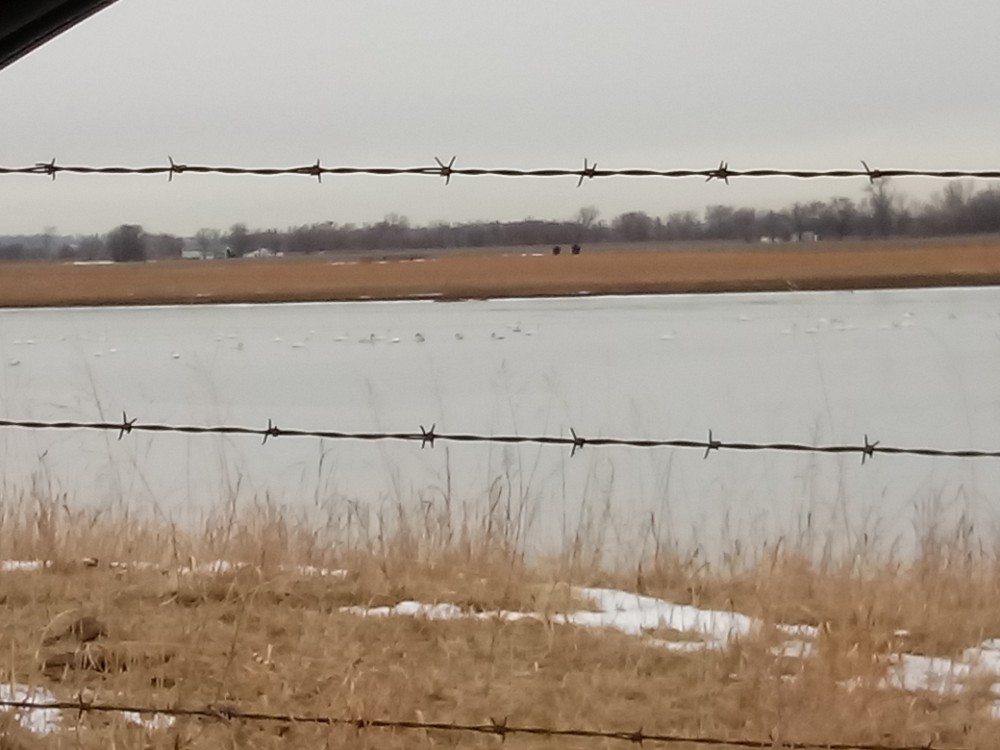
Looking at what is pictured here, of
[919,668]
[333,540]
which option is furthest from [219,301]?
[919,668]

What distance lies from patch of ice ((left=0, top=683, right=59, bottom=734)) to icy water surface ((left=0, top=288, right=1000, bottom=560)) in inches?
38.5

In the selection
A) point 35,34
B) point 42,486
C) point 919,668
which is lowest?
point 919,668

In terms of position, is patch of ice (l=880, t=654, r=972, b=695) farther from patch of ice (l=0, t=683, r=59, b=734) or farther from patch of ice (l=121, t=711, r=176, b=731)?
patch of ice (l=0, t=683, r=59, b=734)

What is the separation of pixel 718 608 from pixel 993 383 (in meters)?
2.48

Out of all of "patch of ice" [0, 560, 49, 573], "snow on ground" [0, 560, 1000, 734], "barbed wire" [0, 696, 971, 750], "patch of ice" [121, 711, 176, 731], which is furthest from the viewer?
"patch of ice" [0, 560, 49, 573]

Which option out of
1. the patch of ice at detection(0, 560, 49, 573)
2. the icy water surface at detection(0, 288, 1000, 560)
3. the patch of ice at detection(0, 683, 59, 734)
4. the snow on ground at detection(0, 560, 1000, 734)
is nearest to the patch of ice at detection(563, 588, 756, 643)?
the snow on ground at detection(0, 560, 1000, 734)

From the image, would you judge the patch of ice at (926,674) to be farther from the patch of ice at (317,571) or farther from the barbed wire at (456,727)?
the patch of ice at (317,571)

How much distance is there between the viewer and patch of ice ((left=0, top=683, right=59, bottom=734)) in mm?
2229

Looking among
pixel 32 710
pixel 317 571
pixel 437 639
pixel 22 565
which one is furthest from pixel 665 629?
pixel 22 565

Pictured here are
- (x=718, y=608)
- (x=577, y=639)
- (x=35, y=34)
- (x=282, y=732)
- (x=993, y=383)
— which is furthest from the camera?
(x=993, y=383)

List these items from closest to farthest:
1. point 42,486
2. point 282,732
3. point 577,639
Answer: point 282,732 → point 577,639 → point 42,486

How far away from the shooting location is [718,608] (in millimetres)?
2912

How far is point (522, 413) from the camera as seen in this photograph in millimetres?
4227

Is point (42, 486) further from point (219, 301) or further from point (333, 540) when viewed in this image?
point (219, 301)
